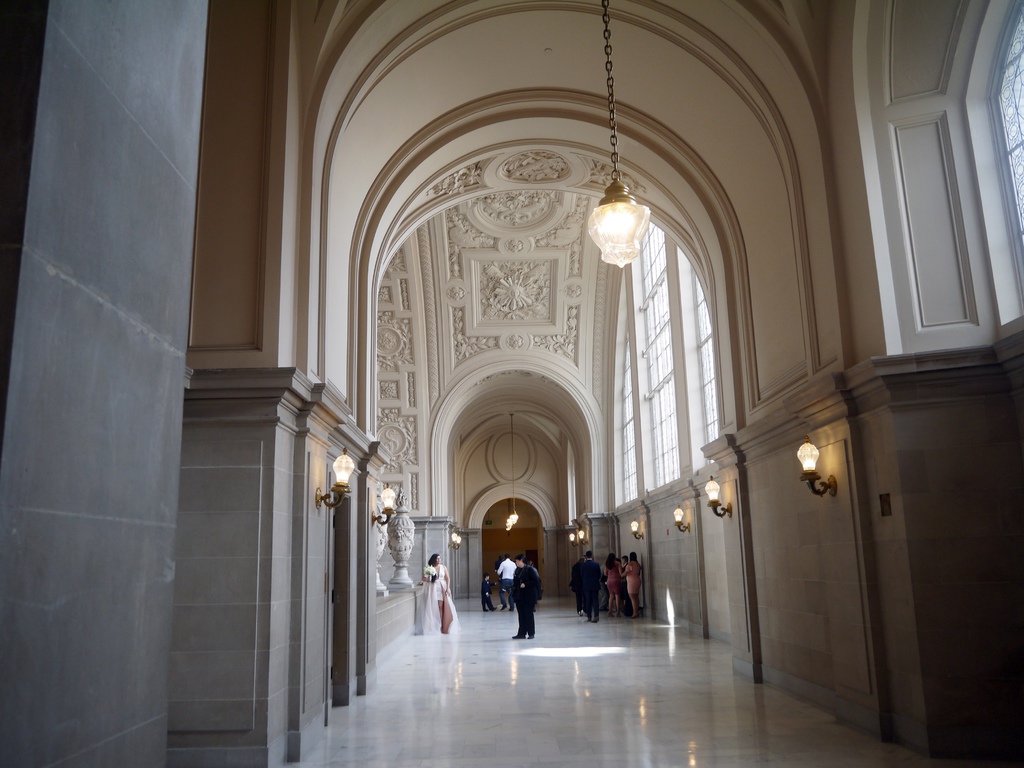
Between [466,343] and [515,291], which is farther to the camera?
[466,343]

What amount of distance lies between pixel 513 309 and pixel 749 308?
11292 millimetres

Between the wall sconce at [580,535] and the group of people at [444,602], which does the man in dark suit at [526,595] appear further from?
the wall sconce at [580,535]

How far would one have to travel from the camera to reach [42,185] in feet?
5.84

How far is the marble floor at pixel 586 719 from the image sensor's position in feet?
19.9

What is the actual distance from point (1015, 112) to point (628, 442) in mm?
16230

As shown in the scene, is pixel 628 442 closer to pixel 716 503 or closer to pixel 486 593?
pixel 486 593

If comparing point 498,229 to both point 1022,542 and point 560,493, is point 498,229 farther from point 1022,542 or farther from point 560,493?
point 560,493

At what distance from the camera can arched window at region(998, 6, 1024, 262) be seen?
6.25 metres

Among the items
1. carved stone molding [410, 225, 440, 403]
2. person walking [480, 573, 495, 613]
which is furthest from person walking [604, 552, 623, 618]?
carved stone molding [410, 225, 440, 403]

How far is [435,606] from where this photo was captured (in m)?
16.9

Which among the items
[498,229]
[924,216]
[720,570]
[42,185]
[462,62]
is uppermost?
[498,229]

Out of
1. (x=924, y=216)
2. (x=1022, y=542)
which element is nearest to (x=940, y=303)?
(x=924, y=216)

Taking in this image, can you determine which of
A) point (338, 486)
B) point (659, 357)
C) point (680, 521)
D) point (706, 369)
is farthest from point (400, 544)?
point (338, 486)

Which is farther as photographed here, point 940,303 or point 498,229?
point 498,229
